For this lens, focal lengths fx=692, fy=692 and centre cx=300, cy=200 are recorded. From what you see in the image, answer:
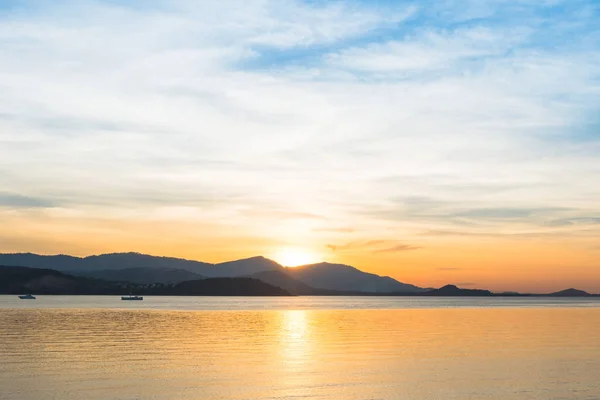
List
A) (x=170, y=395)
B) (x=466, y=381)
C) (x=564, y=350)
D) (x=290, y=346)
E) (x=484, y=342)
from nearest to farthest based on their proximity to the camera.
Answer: (x=170, y=395) < (x=466, y=381) < (x=564, y=350) < (x=290, y=346) < (x=484, y=342)

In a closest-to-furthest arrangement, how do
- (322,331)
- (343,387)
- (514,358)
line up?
(343,387) < (514,358) < (322,331)

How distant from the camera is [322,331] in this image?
317 feet

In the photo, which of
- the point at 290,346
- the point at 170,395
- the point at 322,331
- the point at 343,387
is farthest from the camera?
the point at 322,331

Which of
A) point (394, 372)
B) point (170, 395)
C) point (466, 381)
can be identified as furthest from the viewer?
point (394, 372)

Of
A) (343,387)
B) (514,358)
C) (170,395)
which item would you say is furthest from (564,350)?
(170,395)

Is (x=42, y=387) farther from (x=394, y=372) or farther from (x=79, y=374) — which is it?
(x=394, y=372)

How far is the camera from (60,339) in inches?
3000

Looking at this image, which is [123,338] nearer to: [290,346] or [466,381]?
[290,346]

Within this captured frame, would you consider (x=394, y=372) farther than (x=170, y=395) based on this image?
Yes

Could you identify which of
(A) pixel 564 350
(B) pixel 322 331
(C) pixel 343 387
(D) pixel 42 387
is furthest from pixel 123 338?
(A) pixel 564 350

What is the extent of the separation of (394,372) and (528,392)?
11028mm

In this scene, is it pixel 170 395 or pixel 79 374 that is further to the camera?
pixel 79 374

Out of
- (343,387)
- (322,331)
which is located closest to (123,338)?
(322,331)

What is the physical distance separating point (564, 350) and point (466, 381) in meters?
24.8
